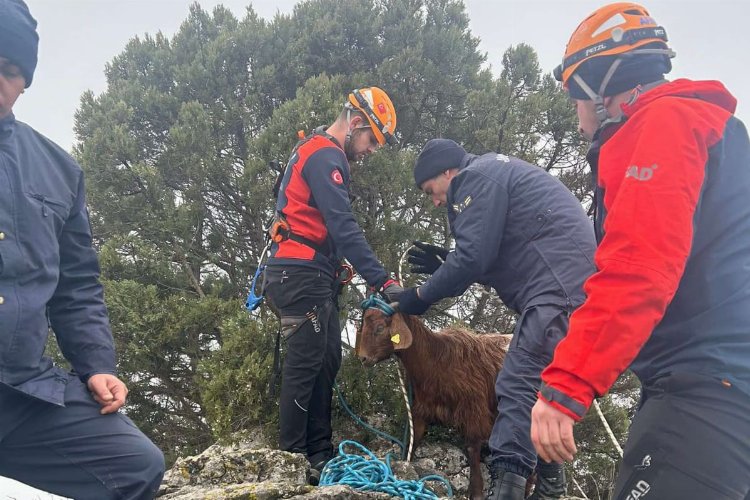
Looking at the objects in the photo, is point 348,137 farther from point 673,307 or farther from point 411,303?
point 673,307

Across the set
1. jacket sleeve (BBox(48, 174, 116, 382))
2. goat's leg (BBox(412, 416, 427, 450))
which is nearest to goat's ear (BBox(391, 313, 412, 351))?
goat's leg (BBox(412, 416, 427, 450))

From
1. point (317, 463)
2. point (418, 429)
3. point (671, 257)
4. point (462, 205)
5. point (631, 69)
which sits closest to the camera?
point (671, 257)

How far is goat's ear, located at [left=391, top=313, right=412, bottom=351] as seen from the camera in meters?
4.80

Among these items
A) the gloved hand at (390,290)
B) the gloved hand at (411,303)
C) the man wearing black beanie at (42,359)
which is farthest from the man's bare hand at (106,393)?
the gloved hand at (390,290)

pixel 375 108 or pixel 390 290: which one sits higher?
pixel 375 108

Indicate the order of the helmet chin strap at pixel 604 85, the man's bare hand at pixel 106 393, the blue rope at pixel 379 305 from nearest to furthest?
the helmet chin strap at pixel 604 85, the man's bare hand at pixel 106 393, the blue rope at pixel 379 305

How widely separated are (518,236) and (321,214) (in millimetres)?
1793

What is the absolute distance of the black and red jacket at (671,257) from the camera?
164 cm

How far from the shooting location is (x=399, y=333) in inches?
189

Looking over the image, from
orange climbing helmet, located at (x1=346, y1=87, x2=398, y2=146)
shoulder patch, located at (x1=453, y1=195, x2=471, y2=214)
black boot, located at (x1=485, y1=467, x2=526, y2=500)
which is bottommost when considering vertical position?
black boot, located at (x1=485, y1=467, x2=526, y2=500)

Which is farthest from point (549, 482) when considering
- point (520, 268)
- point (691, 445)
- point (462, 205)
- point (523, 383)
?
point (691, 445)

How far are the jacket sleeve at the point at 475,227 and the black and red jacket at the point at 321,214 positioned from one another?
104 centimetres

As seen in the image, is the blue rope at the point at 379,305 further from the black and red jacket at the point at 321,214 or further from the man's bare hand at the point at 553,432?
the man's bare hand at the point at 553,432

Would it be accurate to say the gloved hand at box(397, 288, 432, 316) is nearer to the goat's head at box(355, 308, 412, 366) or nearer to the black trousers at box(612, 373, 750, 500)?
the goat's head at box(355, 308, 412, 366)
